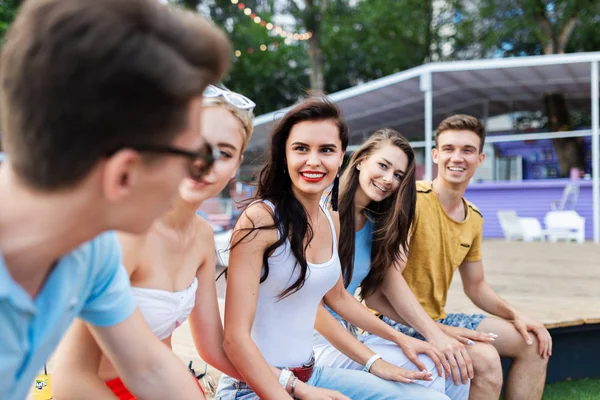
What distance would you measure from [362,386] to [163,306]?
0.94 m

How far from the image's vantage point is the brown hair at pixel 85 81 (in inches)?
31.0

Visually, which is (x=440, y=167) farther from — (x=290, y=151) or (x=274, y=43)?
(x=274, y=43)

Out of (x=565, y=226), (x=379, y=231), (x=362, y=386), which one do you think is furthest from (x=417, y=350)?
(x=565, y=226)

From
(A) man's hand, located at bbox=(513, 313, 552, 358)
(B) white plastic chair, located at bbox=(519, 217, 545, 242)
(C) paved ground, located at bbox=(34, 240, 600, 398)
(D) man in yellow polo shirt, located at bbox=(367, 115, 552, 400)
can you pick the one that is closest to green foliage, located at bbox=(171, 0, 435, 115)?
(B) white plastic chair, located at bbox=(519, 217, 545, 242)

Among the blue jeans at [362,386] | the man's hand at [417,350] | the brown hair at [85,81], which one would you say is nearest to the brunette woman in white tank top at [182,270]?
the blue jeans at [362,386]

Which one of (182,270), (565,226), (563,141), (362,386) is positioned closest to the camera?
(182,270)

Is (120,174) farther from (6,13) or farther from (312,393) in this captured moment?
(6,13)

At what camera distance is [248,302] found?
1.83 m

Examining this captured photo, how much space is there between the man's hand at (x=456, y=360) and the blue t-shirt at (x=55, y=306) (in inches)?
68.0

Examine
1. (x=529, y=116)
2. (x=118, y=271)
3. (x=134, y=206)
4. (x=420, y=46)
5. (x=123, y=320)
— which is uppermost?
(x=420, y=46)

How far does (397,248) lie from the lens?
2.66 metres

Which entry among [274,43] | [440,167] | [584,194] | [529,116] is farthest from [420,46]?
[440,167]

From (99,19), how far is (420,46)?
79.2 ft

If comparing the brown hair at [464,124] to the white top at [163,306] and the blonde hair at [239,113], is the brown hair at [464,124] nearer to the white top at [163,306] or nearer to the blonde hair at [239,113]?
the blonde hair at [239,113]
